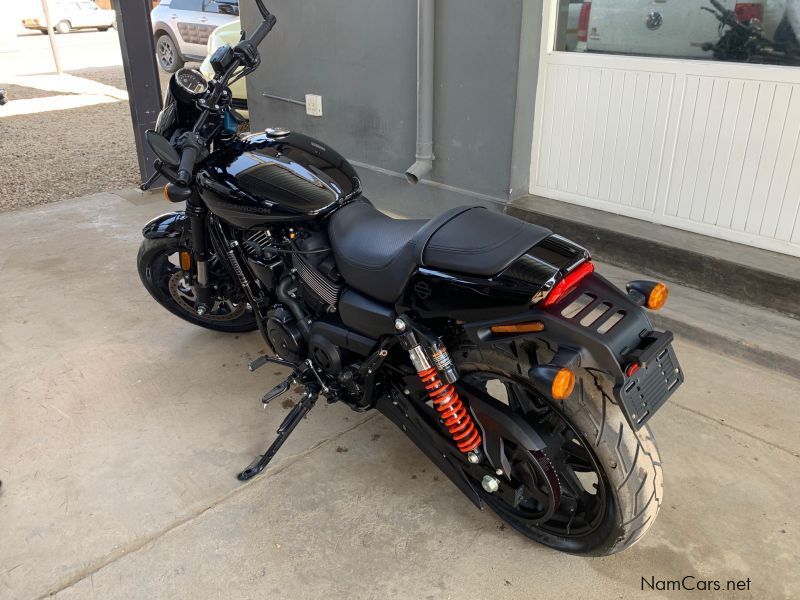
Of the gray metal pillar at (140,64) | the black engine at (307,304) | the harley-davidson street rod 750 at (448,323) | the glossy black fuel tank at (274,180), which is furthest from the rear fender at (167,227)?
the gray metal pillar at (140,64)

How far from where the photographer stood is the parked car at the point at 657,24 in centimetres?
326

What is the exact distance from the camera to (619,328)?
5.47 feet

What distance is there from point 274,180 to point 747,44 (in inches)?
99.2

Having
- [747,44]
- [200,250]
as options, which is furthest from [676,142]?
[200,250]

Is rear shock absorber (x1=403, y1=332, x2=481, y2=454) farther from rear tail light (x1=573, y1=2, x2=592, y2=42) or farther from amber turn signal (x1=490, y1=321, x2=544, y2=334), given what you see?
rear tail light (x1=573, y1=2, x2=592, y2=42)

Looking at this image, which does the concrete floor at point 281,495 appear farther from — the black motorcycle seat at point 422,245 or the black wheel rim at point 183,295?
the black motorcycle seat at point 422,245

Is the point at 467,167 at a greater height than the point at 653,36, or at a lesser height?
lesser

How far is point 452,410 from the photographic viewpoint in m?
1.95

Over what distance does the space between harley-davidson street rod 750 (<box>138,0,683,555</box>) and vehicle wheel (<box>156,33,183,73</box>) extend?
9.59 metres

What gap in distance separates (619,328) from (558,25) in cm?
292

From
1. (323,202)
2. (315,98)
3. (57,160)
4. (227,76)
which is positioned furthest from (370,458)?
(57,160)

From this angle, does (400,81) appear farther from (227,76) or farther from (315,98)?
(227,76)

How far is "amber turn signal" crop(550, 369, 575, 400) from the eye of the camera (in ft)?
5.10

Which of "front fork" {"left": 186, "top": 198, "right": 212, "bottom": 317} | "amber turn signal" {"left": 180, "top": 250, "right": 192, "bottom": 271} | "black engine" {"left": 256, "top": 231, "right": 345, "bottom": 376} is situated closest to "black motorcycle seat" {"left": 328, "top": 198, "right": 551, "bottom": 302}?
"black engine" {"left": 256, "top": 231, "right": 345, "bottom": 376}
